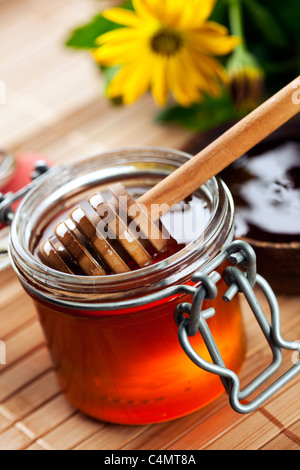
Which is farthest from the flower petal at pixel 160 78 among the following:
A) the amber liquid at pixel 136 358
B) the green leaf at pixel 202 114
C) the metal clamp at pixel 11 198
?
the amber liquid at pixel 136 358

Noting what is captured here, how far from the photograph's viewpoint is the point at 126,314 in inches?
23.5

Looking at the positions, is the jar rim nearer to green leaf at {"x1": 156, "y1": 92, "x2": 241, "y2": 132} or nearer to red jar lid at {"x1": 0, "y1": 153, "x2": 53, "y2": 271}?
red jar lid at {"x1": 0, "y1": 153, "x2": 53, "y2": 271}

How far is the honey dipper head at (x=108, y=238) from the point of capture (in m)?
0.61

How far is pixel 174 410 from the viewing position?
0.68m

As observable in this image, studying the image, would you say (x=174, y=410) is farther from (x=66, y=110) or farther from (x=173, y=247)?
(x=66, y=110)

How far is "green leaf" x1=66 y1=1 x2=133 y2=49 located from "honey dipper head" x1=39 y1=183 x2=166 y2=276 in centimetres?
46

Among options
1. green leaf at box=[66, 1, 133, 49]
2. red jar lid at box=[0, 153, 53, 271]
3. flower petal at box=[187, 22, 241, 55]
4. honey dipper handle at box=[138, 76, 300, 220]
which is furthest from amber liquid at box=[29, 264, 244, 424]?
green leaf at box=[66, 1, 133, 49]

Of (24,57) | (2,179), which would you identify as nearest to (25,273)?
(2,179)

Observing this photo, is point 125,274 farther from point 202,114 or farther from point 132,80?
point 202,114

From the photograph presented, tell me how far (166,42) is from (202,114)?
7.0 inches

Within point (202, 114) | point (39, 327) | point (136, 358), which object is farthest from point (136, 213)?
point (202, 114)

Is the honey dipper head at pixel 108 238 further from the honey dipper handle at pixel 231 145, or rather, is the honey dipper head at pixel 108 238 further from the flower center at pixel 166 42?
the flower center at pixel 166 42

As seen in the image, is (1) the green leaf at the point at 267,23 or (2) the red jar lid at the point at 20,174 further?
(1) the green leaf at the point at 267,23

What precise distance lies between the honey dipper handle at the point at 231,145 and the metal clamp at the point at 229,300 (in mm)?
79
